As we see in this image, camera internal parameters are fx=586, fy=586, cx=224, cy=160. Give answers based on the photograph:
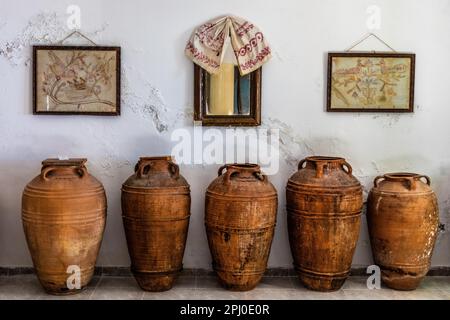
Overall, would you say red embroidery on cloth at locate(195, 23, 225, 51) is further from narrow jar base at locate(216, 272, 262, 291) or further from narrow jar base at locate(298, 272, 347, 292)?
narrow jar base at locate(298, 272, 347, 292)

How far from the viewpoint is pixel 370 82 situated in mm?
4562

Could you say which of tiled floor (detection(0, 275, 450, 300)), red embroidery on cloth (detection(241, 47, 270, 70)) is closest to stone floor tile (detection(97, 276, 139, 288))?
tiled floor (detection(0, 275, 450, 300))

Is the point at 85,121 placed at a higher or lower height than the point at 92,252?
higher

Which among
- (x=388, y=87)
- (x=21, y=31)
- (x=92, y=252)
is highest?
(x=21, y=31)

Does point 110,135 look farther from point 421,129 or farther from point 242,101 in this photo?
point 421,129

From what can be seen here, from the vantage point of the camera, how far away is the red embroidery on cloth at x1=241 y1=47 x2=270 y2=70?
4465mm

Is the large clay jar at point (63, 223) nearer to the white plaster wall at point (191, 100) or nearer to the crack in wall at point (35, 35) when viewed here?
the white plaster wall at point (191, 100)

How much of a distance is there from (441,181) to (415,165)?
244 mm

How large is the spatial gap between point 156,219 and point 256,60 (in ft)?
4.68

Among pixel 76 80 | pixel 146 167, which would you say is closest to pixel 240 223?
pixel 146 167

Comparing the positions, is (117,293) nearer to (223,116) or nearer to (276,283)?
(276,283)

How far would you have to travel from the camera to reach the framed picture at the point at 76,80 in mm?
4477

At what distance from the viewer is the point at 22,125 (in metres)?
4.53

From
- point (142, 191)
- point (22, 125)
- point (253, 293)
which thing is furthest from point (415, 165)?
point (22, 125)
